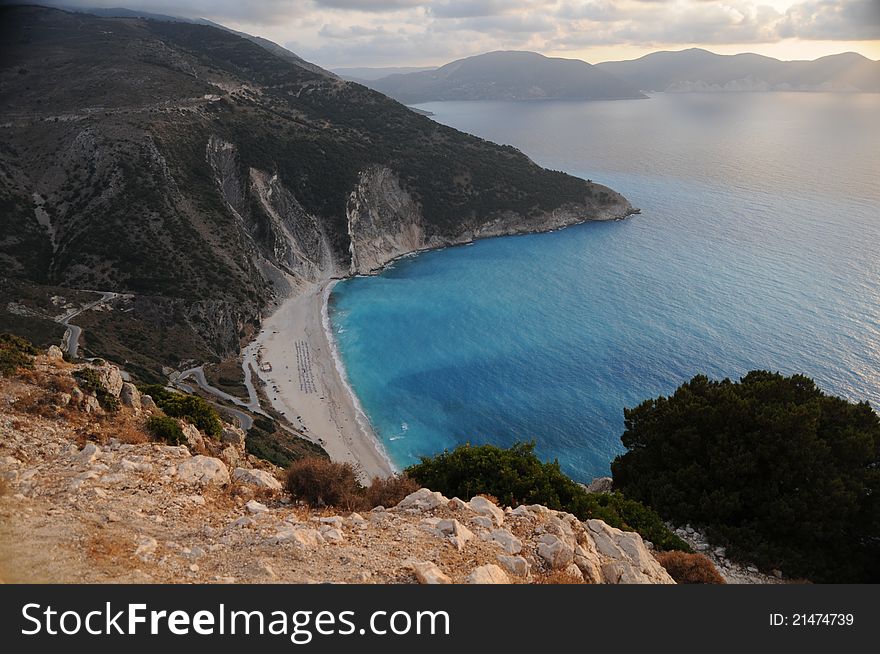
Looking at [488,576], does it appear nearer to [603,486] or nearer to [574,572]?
[574,572]

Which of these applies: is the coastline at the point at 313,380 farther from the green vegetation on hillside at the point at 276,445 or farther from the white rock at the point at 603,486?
the white rock at the point at 603,486

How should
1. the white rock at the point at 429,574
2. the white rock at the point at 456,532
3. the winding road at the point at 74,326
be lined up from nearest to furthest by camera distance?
the white rock at the point at 429,574 < the white rock at the point at 456,532 < the winding road at the point at 74,326

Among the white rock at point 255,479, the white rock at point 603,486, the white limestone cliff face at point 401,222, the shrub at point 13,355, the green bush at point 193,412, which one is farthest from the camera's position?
the white limestone cliff face at point 401,222

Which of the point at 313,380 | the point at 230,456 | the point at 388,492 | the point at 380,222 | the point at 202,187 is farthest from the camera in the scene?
the point at 380,222

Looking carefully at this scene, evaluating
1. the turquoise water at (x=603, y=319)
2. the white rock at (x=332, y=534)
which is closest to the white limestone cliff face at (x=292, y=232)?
the turquoise water at (x=603, y=319)

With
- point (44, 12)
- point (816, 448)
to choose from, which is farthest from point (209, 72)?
point (816, 448)

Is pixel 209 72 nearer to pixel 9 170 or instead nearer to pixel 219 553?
pixel 9 170

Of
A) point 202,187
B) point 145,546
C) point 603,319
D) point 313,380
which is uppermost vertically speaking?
point 202,187

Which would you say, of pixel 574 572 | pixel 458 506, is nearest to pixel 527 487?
pixel 458 506

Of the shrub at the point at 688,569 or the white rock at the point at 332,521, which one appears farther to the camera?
the shrub at the point at 688,569
